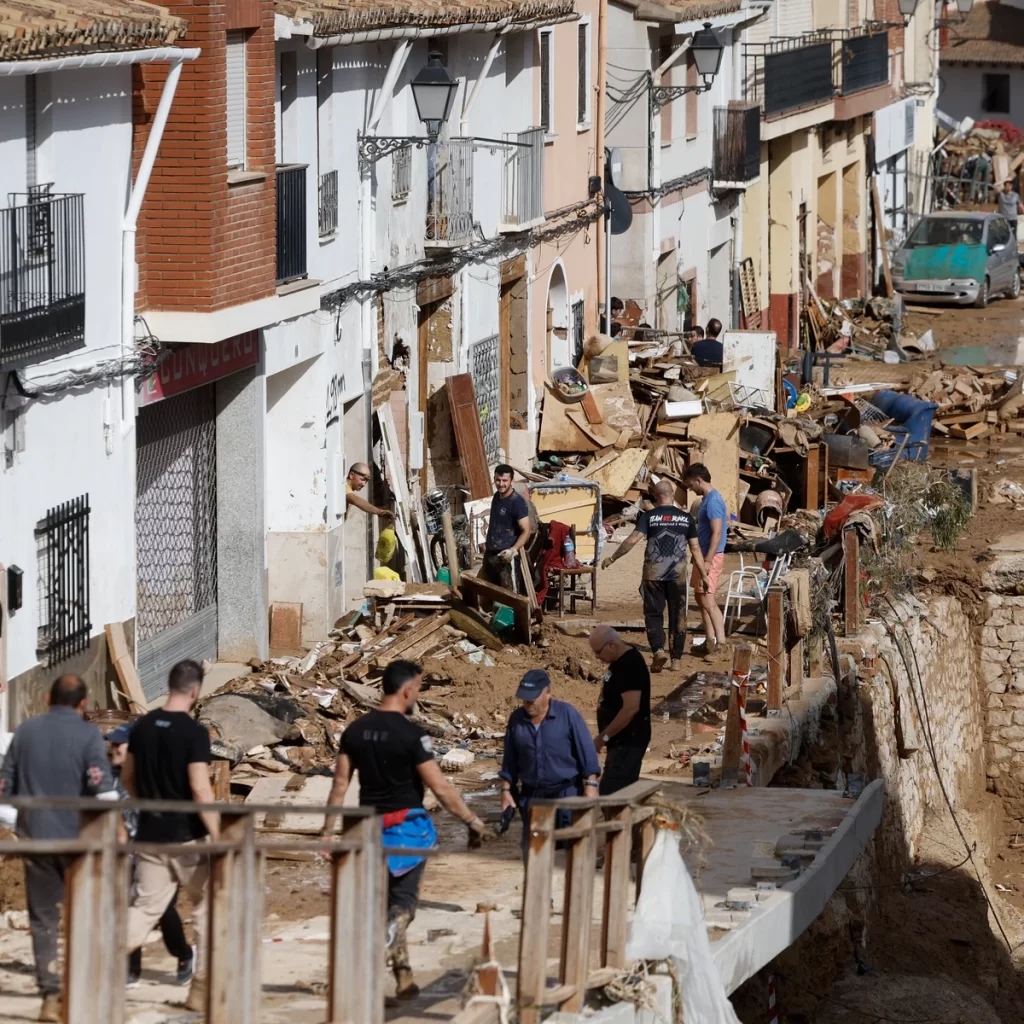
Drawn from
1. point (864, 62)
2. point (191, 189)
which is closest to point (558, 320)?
point (191, 189)

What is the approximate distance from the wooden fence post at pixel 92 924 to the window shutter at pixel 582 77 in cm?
2196

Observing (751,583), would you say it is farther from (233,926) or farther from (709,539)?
(233,926)

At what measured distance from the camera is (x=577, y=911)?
8.74m

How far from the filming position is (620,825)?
9180 millimetres

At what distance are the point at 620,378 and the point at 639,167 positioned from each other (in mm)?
4637

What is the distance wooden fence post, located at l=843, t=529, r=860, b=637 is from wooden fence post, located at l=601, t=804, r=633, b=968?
1017 cm

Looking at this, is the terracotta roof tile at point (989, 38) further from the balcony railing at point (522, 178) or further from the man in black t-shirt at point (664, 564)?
the man in black t-shirt at point (664, 564)

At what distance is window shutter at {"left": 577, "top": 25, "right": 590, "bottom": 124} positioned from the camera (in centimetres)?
2755

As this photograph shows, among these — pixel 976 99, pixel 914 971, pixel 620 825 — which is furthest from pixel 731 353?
pixel 976 99

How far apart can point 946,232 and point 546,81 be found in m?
19.2

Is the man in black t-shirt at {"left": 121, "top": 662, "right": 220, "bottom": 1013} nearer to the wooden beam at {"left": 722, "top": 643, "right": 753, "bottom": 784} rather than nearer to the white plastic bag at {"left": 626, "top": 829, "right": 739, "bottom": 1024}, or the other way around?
the white plastic bag at {"left": 626, "top": 829, "right": 739, "bottom": 1024}

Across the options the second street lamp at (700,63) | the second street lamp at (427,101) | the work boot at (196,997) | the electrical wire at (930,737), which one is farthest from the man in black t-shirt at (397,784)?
the second street lamp at (700,63)

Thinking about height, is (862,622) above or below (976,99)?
below

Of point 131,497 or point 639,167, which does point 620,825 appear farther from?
point 639,167
